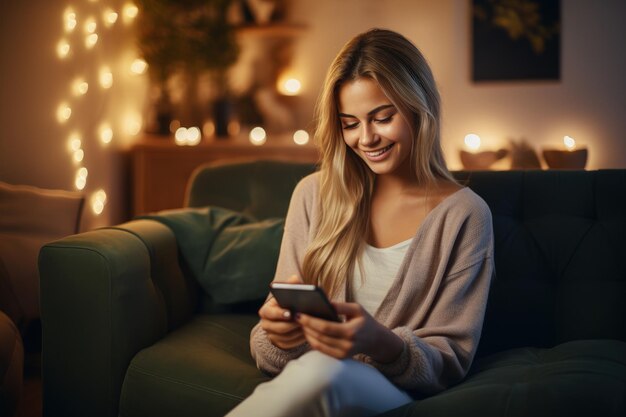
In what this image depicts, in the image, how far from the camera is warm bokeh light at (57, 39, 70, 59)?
2811 millimetres

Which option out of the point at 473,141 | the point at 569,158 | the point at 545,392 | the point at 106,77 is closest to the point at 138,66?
the point at 106,77

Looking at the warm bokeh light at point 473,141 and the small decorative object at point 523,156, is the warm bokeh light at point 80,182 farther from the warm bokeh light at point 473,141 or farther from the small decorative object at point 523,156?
the small decorative object at point 523,156

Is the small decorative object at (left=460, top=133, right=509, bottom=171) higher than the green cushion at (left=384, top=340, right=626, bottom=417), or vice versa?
the small decorative object at (left=460, top=133, right=509, bottom=171)

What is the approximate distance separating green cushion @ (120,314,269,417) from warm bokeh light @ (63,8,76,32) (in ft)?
5.33

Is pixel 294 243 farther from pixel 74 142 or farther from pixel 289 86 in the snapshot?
pixel 289 86

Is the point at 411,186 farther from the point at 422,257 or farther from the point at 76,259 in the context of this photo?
the point at 76,259


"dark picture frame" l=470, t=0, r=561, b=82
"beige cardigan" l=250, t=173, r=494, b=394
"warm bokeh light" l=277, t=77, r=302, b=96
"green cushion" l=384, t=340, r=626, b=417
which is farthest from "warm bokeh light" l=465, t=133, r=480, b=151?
"green cushion" l=384, t=340, r=626, b=417

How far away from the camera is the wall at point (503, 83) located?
371 cm

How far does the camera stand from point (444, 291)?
1518 mm

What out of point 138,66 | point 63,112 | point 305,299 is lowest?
point 305,299

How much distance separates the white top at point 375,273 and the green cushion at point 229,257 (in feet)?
1.61

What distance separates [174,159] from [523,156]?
1.92 metres

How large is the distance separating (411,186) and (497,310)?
1.37ft

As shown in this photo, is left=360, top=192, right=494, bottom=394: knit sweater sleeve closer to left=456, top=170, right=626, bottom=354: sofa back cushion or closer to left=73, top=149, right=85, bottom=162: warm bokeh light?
left=456, top=170, right=626, bottom=354: sofa back cushion
